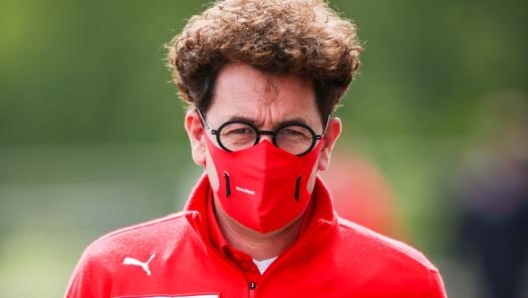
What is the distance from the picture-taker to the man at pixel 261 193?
502 cm

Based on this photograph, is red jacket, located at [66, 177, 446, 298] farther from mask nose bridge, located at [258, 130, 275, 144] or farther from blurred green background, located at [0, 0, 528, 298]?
blurred green background, located at [0, 0, 528, 298]

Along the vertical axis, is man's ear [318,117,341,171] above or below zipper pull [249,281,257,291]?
above

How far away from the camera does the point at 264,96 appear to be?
5012mm

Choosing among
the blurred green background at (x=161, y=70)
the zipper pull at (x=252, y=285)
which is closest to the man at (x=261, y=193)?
the zipper pull at (x=252, y=285)

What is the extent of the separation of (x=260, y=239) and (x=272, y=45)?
716 mm

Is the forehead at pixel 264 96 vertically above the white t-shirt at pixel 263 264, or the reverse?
the forehead at pixel 264 96

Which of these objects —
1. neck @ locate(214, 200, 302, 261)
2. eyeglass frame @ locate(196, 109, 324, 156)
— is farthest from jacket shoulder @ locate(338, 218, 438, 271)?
eyeglass frame @ locate(196, 109, 324, 156)

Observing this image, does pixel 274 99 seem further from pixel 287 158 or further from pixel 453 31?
pixel 453 31

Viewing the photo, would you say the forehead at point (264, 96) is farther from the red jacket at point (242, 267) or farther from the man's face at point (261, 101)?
the red jacket at point (242, 267)

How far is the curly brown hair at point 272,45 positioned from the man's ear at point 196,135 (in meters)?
0.05

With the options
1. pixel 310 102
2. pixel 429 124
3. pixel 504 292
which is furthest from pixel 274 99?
pixel 429 124

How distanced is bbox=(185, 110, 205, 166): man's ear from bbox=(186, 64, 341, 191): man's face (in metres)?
0.07

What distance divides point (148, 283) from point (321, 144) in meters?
0.79

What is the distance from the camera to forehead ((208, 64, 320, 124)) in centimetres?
500
